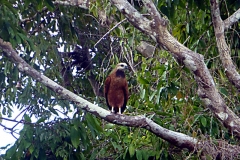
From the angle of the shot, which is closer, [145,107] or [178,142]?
[178,142]

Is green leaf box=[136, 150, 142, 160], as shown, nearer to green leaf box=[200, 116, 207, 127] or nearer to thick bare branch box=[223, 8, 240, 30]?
green leaf box=[200, 116, 207, 127]

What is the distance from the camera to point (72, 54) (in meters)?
9.37

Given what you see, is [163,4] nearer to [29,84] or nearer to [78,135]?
[78,135]

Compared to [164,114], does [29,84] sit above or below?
above

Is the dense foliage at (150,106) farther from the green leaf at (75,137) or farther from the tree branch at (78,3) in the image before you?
the tree branch at (78,3)

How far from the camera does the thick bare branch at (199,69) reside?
456 centimetres

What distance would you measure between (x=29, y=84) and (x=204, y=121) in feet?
10.6

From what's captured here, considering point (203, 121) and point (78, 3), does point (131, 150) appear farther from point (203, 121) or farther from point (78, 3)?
point (78, 3)

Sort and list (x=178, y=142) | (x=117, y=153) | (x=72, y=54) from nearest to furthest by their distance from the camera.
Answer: (x=178, y=142), (x=117, y=153), (x=72, y=54)

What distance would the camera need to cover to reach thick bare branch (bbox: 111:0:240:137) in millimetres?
4562

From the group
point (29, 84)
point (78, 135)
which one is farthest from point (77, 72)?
point (78, 135)

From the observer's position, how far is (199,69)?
15.0 ft

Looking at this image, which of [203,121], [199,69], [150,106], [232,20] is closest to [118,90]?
[150,106]

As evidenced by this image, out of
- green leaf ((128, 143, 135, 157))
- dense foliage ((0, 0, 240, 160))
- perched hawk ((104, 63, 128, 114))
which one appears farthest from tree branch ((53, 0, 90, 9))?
green leaf ((128, 143, 135, 157))
